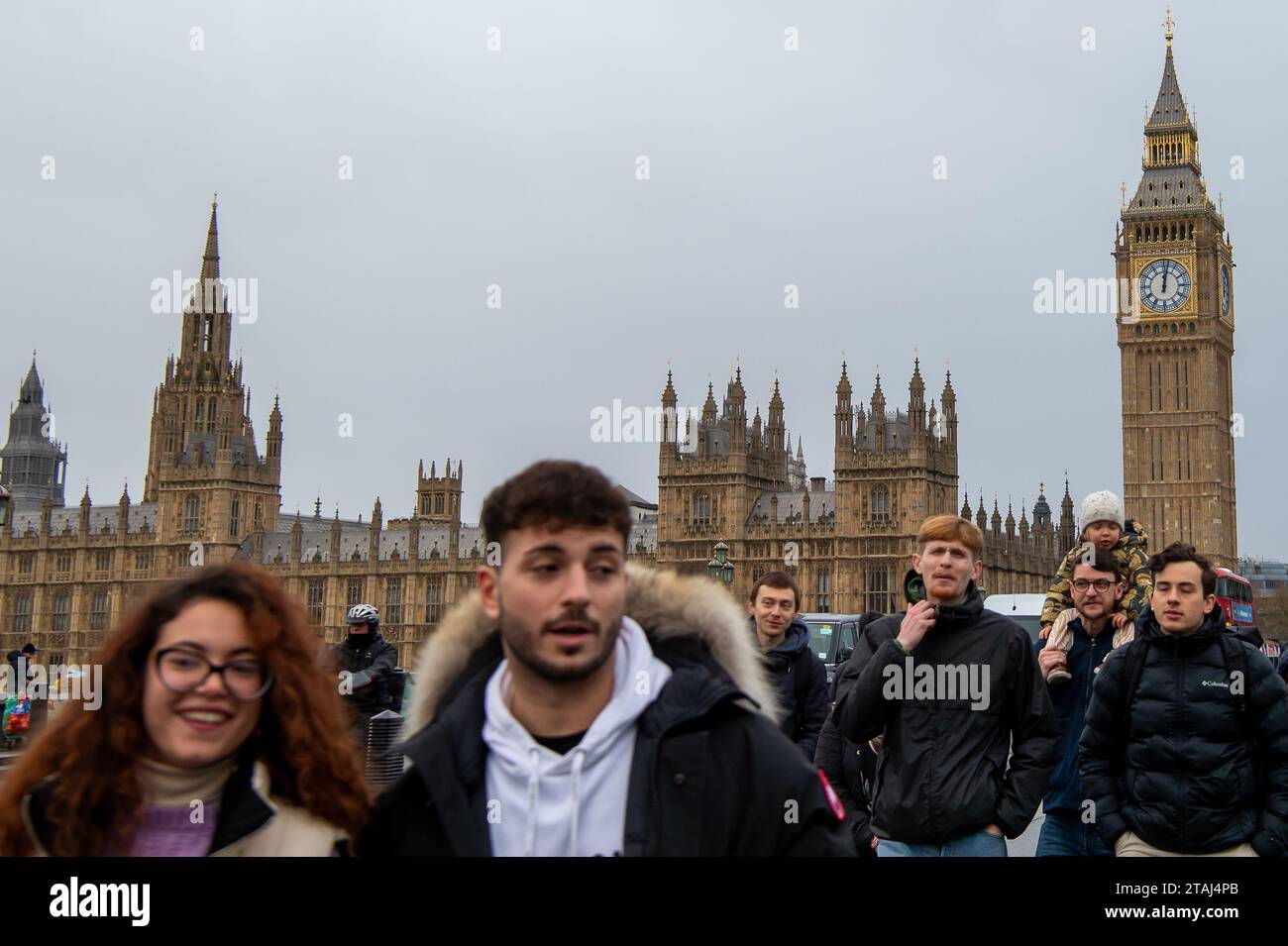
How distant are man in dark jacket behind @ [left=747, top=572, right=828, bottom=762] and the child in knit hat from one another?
106 centimetres

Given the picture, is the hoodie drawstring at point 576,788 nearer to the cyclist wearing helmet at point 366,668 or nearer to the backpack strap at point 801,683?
the backpack strap at point 801,683

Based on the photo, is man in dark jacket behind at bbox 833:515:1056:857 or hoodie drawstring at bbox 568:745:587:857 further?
man in dark jacket behind at bbox 833:515:1056:857

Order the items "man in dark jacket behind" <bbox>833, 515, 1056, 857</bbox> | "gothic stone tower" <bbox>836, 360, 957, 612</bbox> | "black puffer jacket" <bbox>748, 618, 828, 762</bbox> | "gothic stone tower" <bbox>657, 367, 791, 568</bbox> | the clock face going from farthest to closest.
Result: the clock face < "gothic stone tower" <bbox>657, 367, 791, 568</bbox> < "gothic stone tower" <bbox>836, 360, 957, 612</bbox> < "black puffer jacket" <bbox>748, 618, 828, 762</bbox> < "man in dark jacket behind" <bbox>833, 515, 1056, 857</bbox>

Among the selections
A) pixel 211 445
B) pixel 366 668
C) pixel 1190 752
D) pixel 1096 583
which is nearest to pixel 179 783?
pixel 1190 752

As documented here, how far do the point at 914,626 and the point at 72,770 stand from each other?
3132 millimetres

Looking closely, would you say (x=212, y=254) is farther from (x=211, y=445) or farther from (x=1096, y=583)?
(x=1096, y=583)

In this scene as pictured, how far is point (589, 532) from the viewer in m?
2.85

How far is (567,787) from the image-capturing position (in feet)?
9.27

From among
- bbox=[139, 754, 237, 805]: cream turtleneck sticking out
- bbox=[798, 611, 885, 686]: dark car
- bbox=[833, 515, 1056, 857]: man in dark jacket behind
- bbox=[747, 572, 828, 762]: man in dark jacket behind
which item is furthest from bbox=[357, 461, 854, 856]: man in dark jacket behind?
bbox=[798, 611, 885, 686]: dark car

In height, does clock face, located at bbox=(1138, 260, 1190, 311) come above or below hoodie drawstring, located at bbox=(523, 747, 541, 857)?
above

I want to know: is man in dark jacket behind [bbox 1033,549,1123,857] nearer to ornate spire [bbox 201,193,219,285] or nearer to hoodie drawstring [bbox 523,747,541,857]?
hoodie drawstring [bbox 523,747,541,857]

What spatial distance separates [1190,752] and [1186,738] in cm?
5

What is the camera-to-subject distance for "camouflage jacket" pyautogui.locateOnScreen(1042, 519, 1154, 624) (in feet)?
21.4
